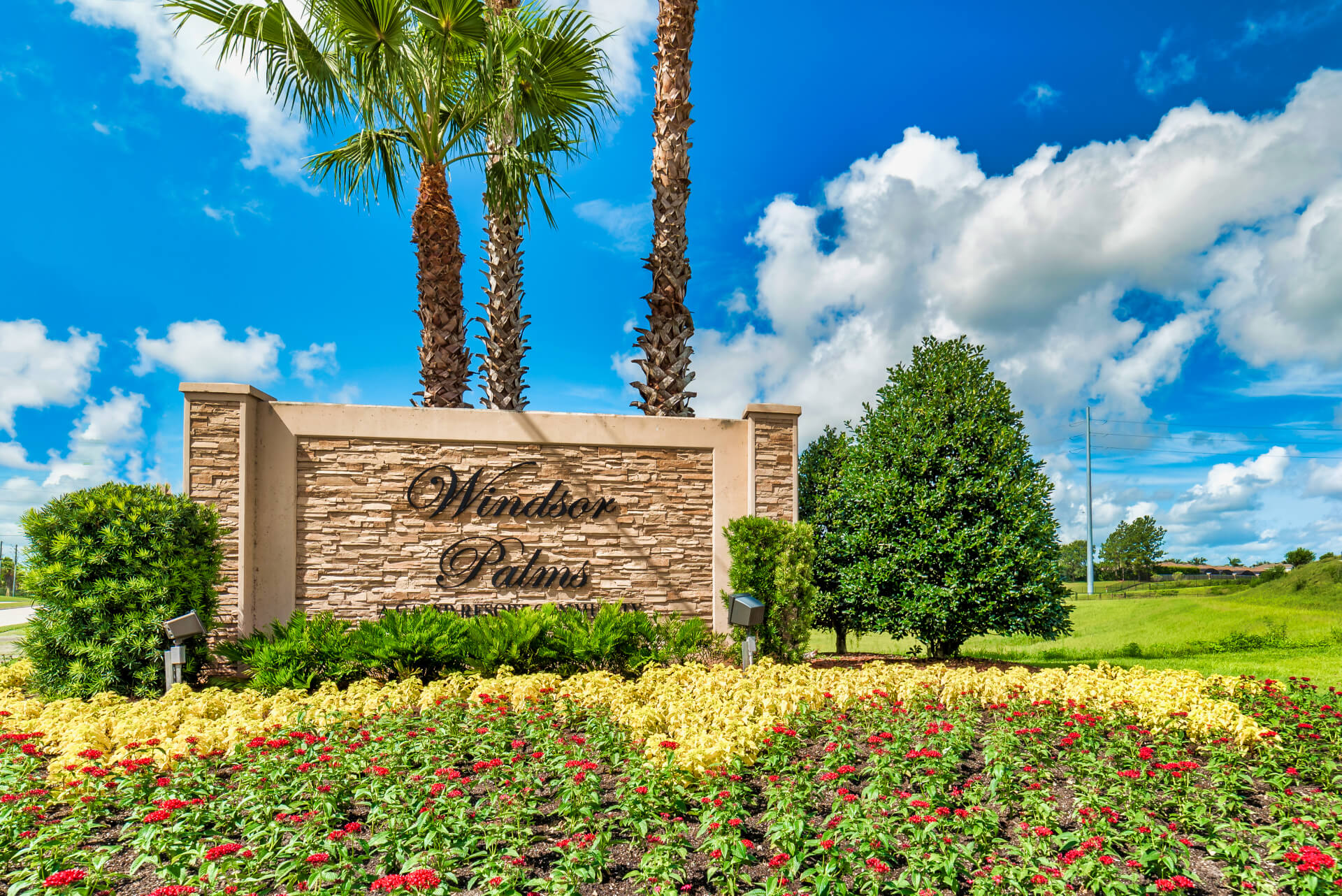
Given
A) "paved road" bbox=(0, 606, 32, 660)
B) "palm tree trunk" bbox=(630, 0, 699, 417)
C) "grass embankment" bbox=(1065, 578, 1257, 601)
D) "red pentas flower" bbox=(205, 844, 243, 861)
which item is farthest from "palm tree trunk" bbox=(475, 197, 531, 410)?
"grass embankment" bbox=(1065, 578, 1257, 601)

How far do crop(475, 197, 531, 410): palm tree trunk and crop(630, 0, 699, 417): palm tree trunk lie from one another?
2005 mm

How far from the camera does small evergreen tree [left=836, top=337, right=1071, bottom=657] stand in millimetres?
8156

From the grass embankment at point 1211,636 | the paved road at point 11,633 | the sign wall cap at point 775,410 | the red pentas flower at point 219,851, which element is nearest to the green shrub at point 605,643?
the sign wall cap at point 775,410

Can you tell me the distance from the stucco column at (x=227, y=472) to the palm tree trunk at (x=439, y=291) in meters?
2.63

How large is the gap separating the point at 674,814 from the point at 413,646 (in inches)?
149

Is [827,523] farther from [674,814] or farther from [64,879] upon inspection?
[64,879]

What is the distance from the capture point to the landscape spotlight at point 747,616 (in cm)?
633

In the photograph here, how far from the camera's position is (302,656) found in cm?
628

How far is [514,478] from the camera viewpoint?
27.0 feet

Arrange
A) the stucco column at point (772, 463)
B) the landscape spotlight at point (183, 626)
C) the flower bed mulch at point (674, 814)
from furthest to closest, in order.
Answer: the stucco column at point (772, 463) < the landscape spotlight at point (183, 626) < the flower bed mulch at point (674, 814)

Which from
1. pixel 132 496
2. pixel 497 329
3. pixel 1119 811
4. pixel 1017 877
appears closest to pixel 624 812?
pixel 1017 877

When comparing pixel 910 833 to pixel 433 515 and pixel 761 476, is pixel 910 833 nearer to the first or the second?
pixel 761 476

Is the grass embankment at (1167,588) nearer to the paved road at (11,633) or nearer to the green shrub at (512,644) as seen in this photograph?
the green shrub at (512,644)

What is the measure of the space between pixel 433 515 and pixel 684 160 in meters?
6.50
